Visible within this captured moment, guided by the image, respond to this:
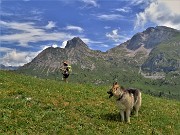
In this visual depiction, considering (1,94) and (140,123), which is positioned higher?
(1,94)

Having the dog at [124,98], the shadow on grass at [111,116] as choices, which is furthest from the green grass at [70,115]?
the dog at [124,98]

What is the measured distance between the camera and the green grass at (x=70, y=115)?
22.5m

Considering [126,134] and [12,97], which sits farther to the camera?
[12,97]

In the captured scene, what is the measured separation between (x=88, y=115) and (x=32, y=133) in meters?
6.99

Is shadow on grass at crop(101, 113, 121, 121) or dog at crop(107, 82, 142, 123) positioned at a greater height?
dog at crop(107, 82, 142, 123)

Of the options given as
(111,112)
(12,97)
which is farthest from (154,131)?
(12,97)

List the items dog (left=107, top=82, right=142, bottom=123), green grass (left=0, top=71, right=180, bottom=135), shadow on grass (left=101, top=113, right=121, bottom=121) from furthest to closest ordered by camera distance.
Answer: shadow on grass (left=101, top=113, right=121, bottom=121), dog (left=107, top=82, right=142, bottom=123), green grass (left=0, top=71, right=180, bottom=135)

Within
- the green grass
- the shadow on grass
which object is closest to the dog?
the shadow on grass

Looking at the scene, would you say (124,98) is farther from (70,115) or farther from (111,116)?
(70,115)

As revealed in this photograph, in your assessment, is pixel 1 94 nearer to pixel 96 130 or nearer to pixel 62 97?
pixel 62 97

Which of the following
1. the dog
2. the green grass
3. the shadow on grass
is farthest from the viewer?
the shadow on grass

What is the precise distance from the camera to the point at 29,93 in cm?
3038

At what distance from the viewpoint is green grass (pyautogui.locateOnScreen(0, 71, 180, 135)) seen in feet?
74.0

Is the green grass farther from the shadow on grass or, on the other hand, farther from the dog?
the dog
